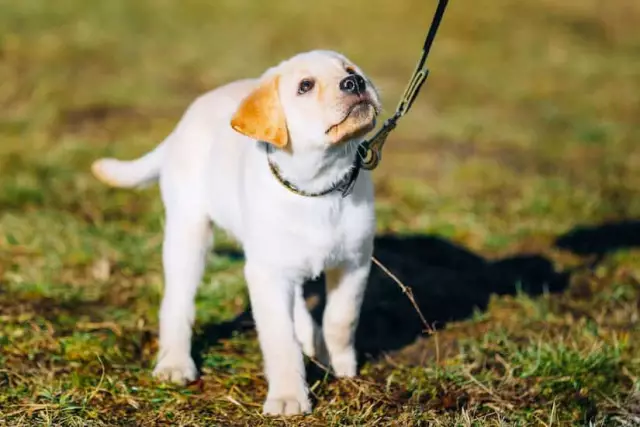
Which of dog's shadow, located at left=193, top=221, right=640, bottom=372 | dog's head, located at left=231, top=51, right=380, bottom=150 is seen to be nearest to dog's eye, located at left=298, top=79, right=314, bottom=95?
dog's head, located at left=231, top=51, right=380, bottom=150

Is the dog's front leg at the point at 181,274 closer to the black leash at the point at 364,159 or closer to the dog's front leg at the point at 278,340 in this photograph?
the dog's front leg at the point at 278,340

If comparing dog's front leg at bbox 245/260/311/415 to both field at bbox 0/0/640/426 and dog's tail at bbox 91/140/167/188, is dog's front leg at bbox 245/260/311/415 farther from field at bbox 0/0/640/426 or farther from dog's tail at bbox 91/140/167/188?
dog's tail at bbox 91/140/167/188

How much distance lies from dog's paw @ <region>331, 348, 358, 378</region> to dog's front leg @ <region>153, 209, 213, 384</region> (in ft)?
2.10

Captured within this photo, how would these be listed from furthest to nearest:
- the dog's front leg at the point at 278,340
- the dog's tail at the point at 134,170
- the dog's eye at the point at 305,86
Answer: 1. the dog's tail at the point at 134,170
2. the dog's front leg at the point at 278,340
3. the dog's eye at the point at 305,86

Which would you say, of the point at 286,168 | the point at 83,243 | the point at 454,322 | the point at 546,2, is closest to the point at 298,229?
the point at 286,168

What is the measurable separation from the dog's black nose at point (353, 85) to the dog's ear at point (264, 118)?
0.87ft

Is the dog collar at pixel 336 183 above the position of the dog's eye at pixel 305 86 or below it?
below

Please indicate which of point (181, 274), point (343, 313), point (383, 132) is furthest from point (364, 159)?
point (181, 274)

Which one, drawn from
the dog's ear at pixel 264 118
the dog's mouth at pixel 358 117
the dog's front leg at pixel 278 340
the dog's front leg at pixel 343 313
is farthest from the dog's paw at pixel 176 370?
the dog's mouth at pixel 358 117

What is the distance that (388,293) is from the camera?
548cm

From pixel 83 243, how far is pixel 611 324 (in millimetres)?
3081

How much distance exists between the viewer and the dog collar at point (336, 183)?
12.8 ft

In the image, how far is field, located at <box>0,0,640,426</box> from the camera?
13.5 feet

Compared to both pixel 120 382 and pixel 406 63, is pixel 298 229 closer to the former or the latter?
pixel 120 382
